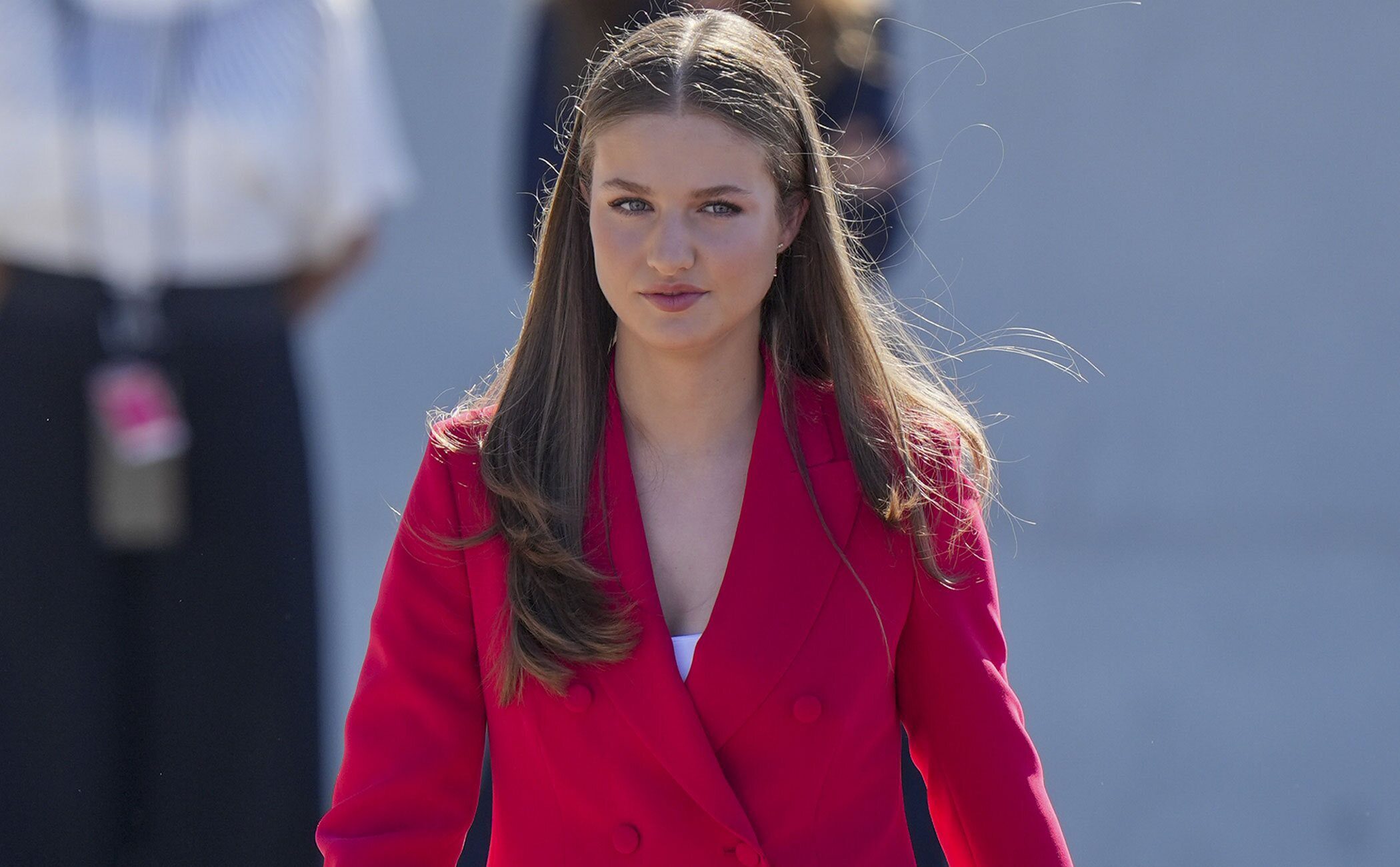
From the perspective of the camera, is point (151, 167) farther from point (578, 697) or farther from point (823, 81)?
point (578, 697)

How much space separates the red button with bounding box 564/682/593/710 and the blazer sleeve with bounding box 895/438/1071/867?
0.35 meters

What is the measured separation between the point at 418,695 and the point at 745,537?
381 mm

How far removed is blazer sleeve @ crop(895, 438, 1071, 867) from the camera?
1800mm

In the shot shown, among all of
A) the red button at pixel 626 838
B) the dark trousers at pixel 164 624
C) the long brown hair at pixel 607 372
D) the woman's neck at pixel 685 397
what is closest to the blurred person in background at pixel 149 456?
the dark trousers at pixel 164 624

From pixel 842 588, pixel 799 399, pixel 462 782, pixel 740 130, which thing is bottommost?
pixel 462 782

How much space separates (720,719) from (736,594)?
13 cm

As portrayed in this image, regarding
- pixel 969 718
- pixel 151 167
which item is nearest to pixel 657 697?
pixel 969 718

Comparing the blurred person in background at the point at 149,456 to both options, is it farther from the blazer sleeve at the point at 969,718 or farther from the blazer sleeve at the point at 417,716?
the blazer sleeve at the point at 969,718

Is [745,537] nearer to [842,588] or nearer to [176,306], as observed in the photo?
[842,588]

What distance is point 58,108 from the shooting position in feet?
10.3

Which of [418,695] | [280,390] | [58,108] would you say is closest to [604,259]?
[418,695]

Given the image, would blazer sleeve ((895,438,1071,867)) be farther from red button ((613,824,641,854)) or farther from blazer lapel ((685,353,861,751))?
red button ((613,824,641,854))

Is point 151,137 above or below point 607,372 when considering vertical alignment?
above

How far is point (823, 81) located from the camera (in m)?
2.89
